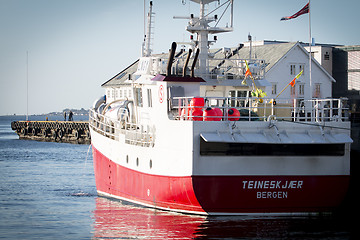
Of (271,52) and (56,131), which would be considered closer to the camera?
(271,52)

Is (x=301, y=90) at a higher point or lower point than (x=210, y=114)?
higher

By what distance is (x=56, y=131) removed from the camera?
3226 inches

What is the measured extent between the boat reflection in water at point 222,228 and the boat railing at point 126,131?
306 centimetres

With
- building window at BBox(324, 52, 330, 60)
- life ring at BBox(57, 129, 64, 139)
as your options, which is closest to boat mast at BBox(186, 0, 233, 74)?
building window at BBox(324, 52, 330, 60)

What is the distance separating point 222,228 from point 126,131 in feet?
22.5

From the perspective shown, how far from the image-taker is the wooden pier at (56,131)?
7700cm

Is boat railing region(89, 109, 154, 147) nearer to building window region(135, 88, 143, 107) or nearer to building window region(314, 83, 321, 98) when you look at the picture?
building window region(135, 88, 143, 107)

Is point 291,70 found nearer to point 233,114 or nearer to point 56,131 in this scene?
point 56,131

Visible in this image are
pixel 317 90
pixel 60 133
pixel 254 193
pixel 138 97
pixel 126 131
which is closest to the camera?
pixel 254 193

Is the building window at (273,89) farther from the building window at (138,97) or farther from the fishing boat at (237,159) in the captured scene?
the fishing boat at (237,159)

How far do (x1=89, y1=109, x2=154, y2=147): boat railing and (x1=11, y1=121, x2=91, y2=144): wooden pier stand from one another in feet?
145

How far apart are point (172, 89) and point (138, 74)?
3718mm

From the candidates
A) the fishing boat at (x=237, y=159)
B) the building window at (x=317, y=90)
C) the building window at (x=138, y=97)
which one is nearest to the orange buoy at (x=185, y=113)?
the fishing boat at (x=237, y=159)

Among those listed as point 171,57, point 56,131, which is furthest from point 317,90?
point 171,57
